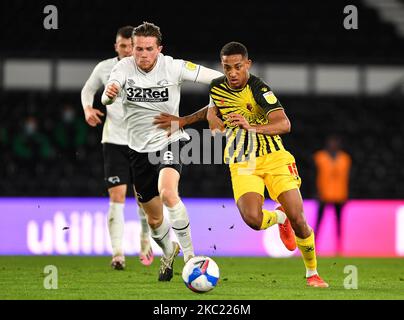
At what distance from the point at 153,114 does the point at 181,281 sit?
4.96 ft

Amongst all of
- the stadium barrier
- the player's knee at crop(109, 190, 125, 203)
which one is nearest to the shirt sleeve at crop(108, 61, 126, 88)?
the player's knee at crop(109, 190, 125, 203)

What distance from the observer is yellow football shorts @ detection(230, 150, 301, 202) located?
7.70 meters

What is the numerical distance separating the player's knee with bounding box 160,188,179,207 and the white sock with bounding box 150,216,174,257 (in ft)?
2.01

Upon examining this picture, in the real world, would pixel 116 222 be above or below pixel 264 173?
below

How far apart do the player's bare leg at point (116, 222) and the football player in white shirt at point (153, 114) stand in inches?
55.9

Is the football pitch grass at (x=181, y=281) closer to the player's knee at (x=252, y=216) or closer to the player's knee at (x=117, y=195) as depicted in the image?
the player's knee at (x=252, y=216)

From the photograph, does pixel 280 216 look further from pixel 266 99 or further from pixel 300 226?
pixel 266 99

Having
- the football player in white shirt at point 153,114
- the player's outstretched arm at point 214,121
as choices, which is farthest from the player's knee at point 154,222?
the player's outstretched arm at point 214,121

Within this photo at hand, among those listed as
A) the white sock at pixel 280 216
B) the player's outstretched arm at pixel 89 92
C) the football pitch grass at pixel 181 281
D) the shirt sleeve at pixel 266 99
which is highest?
the player's outstretched arm at pixel 89 92

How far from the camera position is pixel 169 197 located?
777cm

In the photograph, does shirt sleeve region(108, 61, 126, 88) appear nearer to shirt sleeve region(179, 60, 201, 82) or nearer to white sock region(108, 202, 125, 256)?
shirt sleeve region(179, 60, 201, 82)

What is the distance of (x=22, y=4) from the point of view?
70.6ft

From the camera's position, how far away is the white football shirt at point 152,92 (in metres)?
8.16
